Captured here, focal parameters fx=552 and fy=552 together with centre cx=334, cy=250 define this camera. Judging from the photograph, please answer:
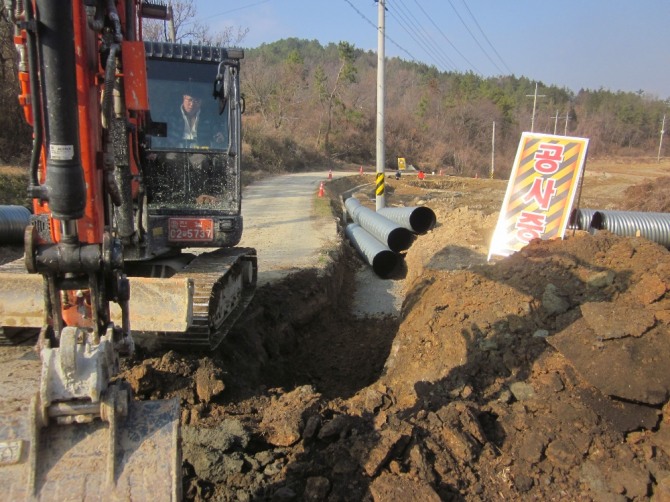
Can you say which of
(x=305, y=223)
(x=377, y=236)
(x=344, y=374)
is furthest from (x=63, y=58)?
(x=305, y=223)

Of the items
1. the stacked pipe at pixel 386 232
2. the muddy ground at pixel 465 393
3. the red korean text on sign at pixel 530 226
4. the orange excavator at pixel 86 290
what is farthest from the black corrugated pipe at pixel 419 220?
the orange excavator at pixel 86 290

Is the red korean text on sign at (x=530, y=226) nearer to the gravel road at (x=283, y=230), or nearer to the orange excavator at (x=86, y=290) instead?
the gravel road at (x=283, y=230)

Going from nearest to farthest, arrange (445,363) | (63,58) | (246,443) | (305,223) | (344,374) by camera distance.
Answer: (63,58) < (246,443) < (445,363) < (344,374) < (305,223)

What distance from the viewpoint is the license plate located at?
5785mm

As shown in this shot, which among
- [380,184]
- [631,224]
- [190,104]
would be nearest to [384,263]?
[631,224]

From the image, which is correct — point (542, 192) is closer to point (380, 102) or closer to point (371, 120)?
point (380, 102)

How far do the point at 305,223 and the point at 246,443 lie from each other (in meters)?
11.1

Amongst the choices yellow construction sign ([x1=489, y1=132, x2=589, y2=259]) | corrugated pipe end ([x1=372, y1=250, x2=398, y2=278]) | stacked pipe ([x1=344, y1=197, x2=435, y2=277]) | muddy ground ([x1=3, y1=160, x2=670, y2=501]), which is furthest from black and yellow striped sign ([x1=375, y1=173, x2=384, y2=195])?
muddy ground ([x1=3, y1=160, x2=670, y2=501])

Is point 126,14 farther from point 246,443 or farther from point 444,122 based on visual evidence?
point 444,122

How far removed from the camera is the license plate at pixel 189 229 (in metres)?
5.79

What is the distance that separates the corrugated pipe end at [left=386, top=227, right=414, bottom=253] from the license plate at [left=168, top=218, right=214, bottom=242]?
6.85 meters

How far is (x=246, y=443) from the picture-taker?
3.80m

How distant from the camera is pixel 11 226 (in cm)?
962

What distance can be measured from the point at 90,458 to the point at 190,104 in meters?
4.22
